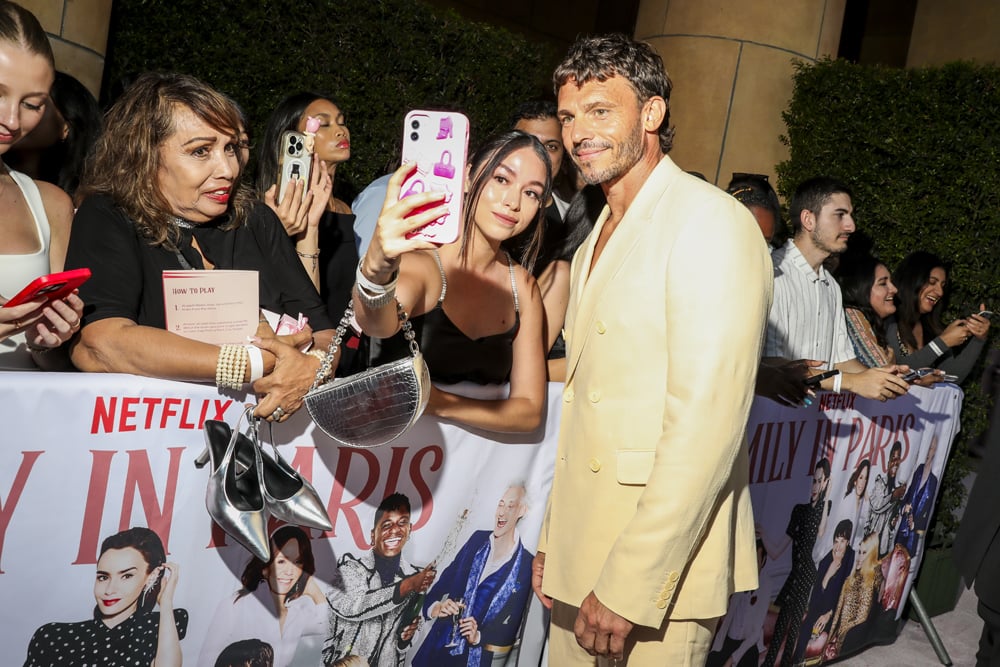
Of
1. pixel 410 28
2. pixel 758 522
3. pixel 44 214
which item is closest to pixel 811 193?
pixel 758 522

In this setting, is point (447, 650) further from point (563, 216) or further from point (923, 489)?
point (923, 489)

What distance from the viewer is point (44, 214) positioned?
259 centimetres

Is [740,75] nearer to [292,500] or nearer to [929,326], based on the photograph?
[929,326]

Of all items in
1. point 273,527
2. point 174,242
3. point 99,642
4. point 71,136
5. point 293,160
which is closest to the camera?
point 99,642

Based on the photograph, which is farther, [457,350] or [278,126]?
[278,126]

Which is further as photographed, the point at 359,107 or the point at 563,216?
the point at 359,107

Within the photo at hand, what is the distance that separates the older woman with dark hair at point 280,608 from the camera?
224cm

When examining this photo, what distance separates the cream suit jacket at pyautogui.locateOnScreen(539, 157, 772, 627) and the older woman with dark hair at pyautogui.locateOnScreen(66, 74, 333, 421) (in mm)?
774

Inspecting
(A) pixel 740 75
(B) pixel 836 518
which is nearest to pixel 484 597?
(B) pixel 836 518

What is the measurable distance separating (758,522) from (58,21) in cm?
416

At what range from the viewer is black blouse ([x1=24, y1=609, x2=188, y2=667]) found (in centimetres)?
199

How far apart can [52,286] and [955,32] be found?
421 inches

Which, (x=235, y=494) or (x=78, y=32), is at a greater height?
(x=78, y=32)

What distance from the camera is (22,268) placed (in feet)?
8.10
